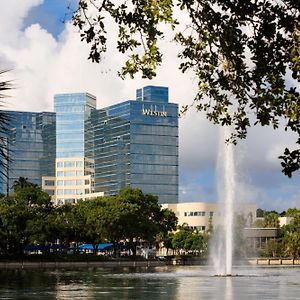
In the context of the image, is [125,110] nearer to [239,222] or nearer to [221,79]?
[239,222]

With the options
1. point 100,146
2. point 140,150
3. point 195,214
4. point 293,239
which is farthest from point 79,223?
point 100,146

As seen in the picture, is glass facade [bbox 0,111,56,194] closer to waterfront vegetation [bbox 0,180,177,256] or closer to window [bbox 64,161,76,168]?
window [bbox 64,161,76,168]

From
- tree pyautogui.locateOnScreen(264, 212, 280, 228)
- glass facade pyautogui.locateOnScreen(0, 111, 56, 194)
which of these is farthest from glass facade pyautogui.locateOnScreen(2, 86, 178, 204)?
tree pyautogui.locateOnScreen(264, 212, 280, 228)

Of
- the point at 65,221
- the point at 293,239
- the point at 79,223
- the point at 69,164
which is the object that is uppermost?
the point at 69,164

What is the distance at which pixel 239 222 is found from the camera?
197 ft

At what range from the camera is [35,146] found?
192000mm

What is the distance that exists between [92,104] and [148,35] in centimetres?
18864

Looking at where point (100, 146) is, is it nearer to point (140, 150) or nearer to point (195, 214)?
point (140, 150)

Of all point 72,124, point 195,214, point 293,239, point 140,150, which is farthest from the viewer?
point 72,124

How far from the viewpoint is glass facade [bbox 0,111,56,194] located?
614ft

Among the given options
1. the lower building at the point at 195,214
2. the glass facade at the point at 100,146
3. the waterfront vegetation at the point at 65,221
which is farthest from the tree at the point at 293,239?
the glass facade at the point at 100,146

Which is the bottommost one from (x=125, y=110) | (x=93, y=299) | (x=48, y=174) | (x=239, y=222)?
(x=93, y=299)

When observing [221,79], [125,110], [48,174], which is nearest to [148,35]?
[221,79]

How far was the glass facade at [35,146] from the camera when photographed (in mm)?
187000
